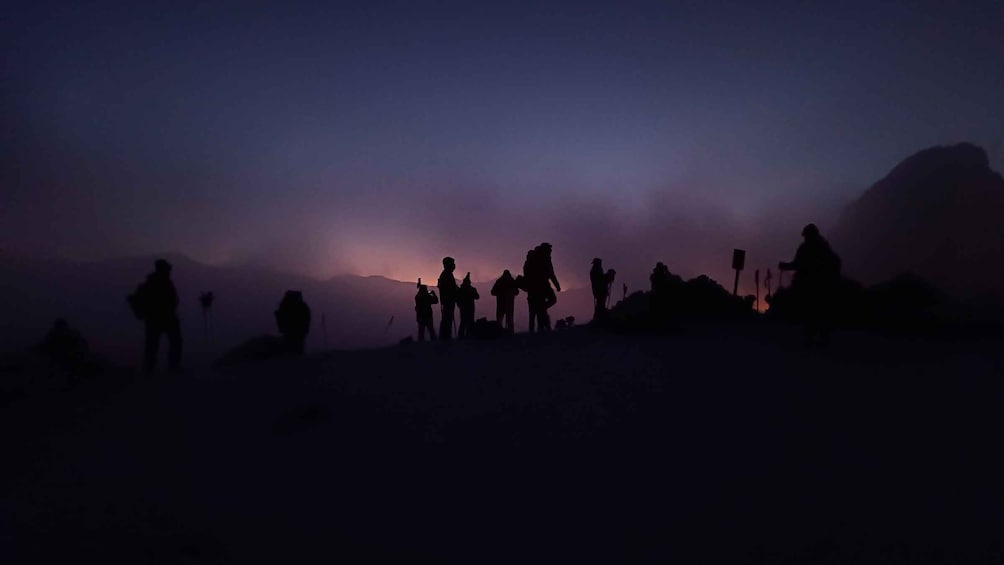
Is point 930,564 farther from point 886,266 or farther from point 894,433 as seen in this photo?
point 886,266

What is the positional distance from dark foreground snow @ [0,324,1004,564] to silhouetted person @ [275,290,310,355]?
10.7ft

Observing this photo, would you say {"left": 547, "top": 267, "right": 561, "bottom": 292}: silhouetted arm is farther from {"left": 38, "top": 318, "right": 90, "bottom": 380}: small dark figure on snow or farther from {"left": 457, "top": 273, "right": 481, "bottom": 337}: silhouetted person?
{"left": 38, "top": 318, "right": 90, "bottom": 380}: small dark figure on snow

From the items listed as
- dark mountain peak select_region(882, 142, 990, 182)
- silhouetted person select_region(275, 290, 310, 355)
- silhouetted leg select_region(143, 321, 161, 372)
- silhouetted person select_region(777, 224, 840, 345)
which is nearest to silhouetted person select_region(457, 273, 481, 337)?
silhouetted person select_region(275, 290, 310, 355)

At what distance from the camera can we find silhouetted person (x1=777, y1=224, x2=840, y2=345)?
32.2 feet

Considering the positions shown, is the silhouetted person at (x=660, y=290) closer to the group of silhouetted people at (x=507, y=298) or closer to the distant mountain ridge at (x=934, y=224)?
the group of silhouetted people at (x=507, y=298)

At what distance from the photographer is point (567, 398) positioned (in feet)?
24.6

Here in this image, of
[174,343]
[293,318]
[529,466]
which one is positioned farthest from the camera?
[293,318]

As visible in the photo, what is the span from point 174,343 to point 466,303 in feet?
23.7

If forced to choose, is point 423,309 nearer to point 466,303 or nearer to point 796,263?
point 466,303

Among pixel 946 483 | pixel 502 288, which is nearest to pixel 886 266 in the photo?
pixel 502 288

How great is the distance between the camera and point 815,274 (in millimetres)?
9852


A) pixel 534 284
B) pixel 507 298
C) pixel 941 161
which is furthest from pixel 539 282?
pixel 941 161

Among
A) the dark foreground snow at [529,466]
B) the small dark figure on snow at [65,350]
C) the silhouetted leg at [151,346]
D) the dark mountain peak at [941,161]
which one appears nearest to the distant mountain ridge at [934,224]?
the dark mountain peak at [941,161]

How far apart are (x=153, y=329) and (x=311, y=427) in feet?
17.7
